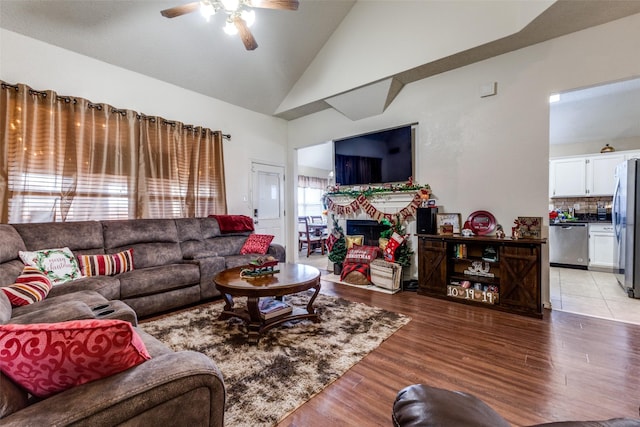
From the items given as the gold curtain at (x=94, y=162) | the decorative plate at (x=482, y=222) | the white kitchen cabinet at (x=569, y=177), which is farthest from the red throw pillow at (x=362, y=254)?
the white kitchen cabinet at (x=569, y=177)

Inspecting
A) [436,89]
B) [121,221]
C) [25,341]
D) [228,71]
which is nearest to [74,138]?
[121,221]

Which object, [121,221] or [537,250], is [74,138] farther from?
[537,250]

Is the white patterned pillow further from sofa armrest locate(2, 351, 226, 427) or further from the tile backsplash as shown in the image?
the tile backsplash

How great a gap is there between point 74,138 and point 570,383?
198 inches

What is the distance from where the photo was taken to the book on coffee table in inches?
98.9

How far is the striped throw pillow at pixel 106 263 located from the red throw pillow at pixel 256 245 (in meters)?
1.41

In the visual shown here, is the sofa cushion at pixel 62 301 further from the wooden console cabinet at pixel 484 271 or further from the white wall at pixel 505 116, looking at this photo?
the white wall at pixel 505 116

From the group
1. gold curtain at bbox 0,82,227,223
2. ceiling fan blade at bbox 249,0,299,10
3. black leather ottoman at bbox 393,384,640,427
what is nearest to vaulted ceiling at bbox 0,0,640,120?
gold curtain at bbox 0,82,227,223

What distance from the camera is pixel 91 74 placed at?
11.1 ft

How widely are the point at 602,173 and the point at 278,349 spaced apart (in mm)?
6185

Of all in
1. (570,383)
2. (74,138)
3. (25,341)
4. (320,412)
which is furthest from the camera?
(74,138)

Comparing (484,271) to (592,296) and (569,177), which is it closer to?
(592,296)

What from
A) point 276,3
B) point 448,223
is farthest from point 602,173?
point 276,3

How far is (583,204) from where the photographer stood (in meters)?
5.27
